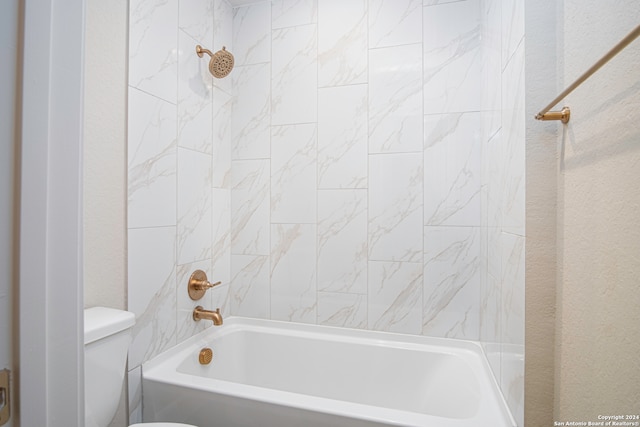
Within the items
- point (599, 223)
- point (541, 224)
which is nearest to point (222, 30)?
point (541, 224)

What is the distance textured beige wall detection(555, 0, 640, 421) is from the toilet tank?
1344 mm

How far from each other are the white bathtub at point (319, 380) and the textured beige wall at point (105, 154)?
45 centimetres

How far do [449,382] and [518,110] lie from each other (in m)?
1.23

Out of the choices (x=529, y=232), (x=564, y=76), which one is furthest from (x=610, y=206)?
(x=564, y=76)

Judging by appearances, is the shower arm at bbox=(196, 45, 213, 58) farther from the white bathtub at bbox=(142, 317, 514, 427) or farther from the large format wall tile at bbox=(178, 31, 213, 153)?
the white bathtub at bbox=(142, 317, 514, 427)

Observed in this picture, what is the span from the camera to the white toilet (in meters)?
1.01

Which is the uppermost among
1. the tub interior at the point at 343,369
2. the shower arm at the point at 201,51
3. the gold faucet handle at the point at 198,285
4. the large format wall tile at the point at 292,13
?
the large format wall tile at the point at 292,13

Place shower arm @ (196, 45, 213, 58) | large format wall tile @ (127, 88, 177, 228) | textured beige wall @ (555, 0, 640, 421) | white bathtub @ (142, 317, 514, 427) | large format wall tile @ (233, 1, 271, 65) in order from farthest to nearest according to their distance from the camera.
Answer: large format wall tile @ (233, 1, 271, 65) < shower arm @ (196, 45, 213, 58) < large format wall tile @ (127, 88, 177, 228) < white bathtub @ (142, 317, 514, 427) < textured beige wall @ (555, 0, 640, 421)

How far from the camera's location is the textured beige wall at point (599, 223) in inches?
23.0

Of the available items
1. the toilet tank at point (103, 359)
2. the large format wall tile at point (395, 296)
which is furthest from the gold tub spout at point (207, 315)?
the large format wall tile at point (395, 296)

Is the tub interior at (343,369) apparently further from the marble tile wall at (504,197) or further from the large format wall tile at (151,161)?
the large format wall tile at (151,161)

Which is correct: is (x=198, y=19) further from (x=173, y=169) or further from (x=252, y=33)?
(x=173, y=169)

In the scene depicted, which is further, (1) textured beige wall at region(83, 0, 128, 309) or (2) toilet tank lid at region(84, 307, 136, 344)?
(1) textured beige wall at region(83, 0, 128, 309)

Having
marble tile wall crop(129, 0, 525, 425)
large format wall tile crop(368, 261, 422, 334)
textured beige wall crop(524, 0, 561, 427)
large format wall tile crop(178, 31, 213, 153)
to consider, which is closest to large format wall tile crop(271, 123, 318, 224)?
marble tile wall crop(129, 0, 525, 425)
